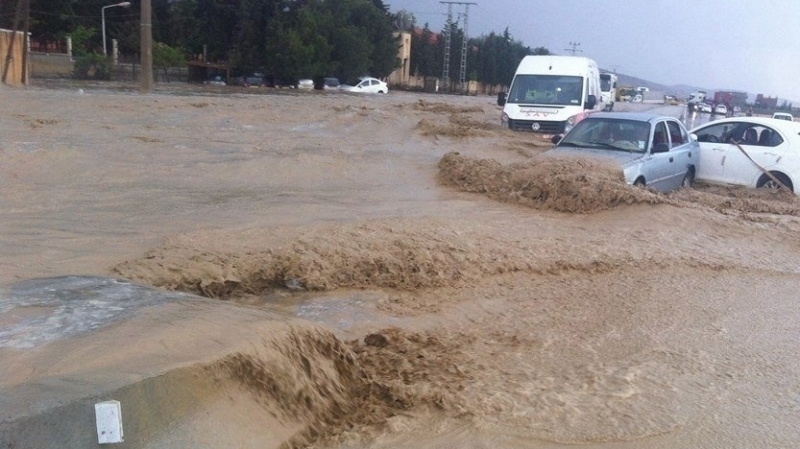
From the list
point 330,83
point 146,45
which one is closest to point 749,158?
point 146,45

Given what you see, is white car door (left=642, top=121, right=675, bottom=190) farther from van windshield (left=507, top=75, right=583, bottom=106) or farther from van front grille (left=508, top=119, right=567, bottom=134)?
van windshield (left=507, top=75, right=583, bottom=106)

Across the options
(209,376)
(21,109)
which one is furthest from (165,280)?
(21,109)

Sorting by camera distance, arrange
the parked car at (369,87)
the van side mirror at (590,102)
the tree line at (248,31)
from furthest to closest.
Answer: the tree line at (248,31) < the parked car at (369,87) < the van side mirror at (590,102)

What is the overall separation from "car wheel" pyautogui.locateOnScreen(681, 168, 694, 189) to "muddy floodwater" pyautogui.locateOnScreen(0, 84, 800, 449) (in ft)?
0.65

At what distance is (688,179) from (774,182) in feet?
4.24

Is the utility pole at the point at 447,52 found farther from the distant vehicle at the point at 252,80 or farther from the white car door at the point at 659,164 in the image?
the white car door at the point at 659,164

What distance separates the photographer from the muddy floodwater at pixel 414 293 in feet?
13.0

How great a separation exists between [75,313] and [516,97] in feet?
51.5

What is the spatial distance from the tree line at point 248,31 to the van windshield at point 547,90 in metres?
30.2

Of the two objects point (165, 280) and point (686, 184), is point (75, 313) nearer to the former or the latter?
point (165, 280)

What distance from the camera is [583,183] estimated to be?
33.3ft

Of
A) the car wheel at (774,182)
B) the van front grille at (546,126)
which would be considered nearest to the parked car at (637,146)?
the car wheel at (774,182)

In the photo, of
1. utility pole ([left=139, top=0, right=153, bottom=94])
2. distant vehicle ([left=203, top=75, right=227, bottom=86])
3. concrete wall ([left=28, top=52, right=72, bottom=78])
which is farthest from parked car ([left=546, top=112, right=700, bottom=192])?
distant vehicle ([left=203, top=75, right=227, bottom=86])

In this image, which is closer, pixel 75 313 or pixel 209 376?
pixel 209 376
